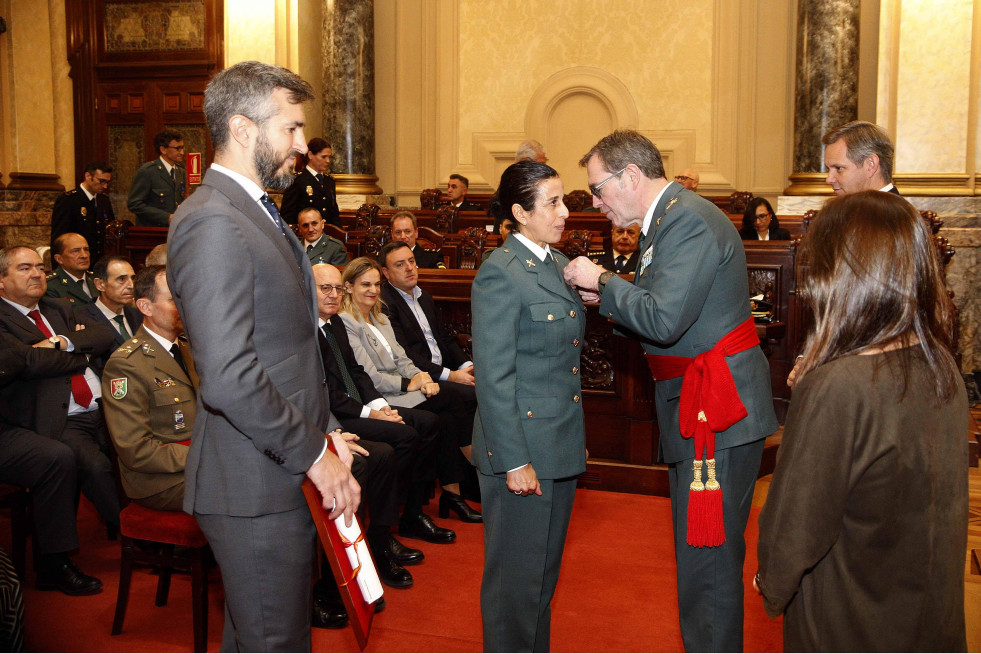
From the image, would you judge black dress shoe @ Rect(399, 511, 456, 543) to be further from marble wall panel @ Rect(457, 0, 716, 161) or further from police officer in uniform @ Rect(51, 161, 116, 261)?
marble wall panel @ Rect(457, 0, 716, 161)

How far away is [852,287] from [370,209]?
6735 millimetres

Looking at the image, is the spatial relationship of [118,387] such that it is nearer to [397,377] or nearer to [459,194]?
[397,377]

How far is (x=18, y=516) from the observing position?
11.2 ft

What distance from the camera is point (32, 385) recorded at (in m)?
3.67

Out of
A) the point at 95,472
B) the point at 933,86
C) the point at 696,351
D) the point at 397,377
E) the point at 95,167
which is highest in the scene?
the point at 933,86

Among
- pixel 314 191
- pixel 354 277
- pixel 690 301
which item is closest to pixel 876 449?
pixel 690 301

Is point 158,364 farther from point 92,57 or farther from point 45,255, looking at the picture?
point 92,57

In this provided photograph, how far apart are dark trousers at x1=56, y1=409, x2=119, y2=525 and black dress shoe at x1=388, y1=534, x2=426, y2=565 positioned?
1.13m

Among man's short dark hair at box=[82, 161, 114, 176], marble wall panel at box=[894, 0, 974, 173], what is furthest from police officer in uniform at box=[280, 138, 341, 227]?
marble wall panel at box=[894, 0, 974, 173]

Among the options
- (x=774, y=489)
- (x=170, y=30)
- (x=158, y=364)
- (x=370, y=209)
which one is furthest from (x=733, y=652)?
(x=170, y=30)

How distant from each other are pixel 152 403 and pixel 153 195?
493cm

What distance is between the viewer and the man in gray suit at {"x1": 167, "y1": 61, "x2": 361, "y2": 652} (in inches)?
64.3

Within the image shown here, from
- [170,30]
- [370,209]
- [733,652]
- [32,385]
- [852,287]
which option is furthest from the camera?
[170,30]

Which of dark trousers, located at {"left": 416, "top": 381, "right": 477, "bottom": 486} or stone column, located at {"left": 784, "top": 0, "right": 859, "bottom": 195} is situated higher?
stone column, located at {"left": 784, "top": 0, "right": 859, "bottom": 195}
